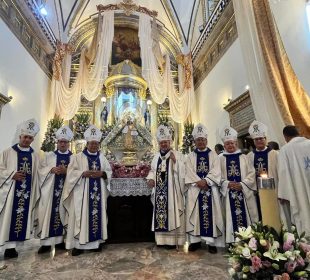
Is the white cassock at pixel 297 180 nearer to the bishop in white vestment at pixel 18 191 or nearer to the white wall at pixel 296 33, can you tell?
the white wall at pixel 296 33

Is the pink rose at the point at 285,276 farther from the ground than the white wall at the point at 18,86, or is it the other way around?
the white wall at the point at 18,86

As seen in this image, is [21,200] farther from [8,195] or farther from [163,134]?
[163,134]

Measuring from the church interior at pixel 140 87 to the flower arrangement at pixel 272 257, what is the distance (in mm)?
1111

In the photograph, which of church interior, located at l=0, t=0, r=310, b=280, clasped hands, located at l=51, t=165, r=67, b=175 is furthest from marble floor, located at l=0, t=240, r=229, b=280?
clasped hands, located at l=51, t=165, r=67, b=175

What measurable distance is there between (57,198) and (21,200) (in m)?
0.48

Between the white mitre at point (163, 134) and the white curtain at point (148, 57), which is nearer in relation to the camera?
the white mitre at point (163, 134)

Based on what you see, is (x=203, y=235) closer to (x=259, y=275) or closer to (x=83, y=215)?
(x=83, y=215)

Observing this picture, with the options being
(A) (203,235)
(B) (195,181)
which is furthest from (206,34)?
(A) (203,235)

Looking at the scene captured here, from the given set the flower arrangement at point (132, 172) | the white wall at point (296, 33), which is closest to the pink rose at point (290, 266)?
the flower arrangement at point (132, 172)

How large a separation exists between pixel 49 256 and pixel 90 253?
0.52 metres

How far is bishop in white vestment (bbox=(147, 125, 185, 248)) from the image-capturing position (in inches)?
139

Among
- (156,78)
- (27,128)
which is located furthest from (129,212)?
(156,78)

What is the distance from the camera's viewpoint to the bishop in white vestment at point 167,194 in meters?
3.54

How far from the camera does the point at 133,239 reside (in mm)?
3873
